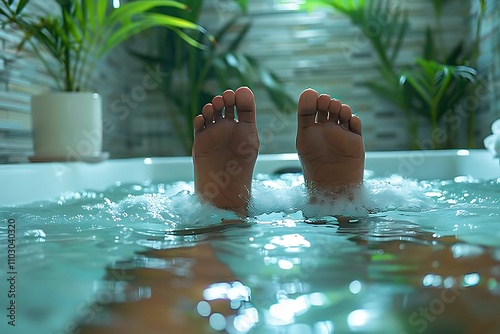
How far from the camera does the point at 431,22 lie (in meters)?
3.19

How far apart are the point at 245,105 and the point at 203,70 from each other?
71.2 inches

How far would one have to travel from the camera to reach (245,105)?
3.88 feet

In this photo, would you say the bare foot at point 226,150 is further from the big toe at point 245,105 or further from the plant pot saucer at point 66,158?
the plant pot saucer at point 66,158

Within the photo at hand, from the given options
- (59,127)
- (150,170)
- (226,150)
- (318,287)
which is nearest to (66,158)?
(59,127)

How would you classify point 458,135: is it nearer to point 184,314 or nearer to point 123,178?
point 123,178

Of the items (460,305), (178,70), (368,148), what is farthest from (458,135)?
(460,305)

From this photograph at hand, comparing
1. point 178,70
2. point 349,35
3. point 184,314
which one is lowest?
point 184,314

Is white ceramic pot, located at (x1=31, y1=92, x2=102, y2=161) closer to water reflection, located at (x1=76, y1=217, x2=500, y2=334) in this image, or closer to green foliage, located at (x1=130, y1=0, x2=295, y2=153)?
green foliage, located at (x1=130, y1=0, x2=295, y2=153)

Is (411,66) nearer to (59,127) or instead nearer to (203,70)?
(203,70)

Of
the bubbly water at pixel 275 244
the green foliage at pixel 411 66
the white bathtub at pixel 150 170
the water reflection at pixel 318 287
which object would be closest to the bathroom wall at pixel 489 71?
the green foliage at pixel 411 66

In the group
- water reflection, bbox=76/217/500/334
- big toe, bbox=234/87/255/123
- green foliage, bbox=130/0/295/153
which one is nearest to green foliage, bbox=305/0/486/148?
green foliage, bbox=130/0/295/153

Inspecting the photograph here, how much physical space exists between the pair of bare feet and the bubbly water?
44 millimetres

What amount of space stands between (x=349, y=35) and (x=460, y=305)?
298 centimetres

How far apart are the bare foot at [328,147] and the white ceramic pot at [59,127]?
2.95ft
